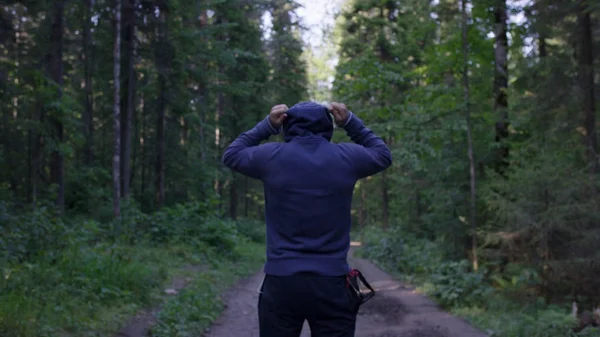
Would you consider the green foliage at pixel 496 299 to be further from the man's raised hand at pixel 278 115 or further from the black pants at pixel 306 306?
the man's raised hand at pixel 278 115

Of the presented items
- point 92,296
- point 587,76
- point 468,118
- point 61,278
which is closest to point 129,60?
point 468,118

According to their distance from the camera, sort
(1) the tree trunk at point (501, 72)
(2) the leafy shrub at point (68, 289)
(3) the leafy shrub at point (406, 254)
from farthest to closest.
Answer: (3) the leafy shrub at point (406, 254) < (1) the tree trunk at point (501, 72) < (2) the leafy shrub at point (68, 289)

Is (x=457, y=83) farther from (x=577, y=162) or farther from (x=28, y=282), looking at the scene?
(x=28, y=282)

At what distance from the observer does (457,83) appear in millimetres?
16031

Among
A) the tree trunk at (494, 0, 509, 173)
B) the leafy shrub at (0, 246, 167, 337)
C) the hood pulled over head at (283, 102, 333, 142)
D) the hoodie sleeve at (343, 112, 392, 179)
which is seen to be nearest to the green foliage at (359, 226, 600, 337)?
the tree trunk at (494, 0, 509, 173)

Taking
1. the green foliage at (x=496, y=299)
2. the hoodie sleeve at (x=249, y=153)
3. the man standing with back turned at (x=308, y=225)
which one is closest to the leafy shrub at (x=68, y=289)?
the hoodie sleeve at (x=249, y=153)

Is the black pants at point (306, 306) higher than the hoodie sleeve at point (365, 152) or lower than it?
lower

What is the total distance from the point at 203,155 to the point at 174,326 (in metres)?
21.9

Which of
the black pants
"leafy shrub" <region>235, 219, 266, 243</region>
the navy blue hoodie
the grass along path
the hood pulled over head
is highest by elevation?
the hood pulled over head

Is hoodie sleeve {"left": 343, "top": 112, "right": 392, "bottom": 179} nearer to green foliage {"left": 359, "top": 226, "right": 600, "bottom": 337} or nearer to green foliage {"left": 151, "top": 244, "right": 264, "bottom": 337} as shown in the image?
green foliage {"left": 151, "top": 244, "right": 264, "bottom": 337}

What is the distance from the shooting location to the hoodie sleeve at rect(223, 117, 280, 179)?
3293 millimetres

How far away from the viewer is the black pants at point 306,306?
3.03 meters

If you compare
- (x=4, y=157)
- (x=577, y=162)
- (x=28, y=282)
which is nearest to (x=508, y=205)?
(x=577, y=162)

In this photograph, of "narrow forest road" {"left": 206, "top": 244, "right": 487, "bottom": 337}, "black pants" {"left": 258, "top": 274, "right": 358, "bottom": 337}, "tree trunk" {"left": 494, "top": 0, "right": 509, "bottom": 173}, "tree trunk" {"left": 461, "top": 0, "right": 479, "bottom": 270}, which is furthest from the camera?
Answer: "tree trunk" {"left": 494, "top": 0, "right": 509, "bottom": 173}
